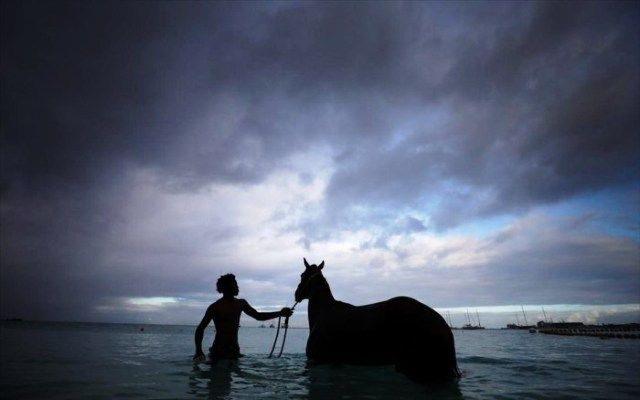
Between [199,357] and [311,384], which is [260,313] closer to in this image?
[199,357]

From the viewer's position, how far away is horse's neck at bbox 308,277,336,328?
9.07 m

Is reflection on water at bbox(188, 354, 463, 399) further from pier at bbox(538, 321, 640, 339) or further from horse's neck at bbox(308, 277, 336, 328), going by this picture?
pier at bbox(538, 321, 640, 339)

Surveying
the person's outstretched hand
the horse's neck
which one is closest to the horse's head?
the horse's neck

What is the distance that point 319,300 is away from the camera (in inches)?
364

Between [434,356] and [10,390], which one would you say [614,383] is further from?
[10,390]

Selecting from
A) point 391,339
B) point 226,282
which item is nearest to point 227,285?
point 226,282

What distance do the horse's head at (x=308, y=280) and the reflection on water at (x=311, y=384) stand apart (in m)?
2.43

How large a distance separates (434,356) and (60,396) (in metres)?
6.40

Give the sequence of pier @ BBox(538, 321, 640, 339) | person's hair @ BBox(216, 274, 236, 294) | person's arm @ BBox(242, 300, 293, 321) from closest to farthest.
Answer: person's hair @ BBox(216, 274, 236, 294)
person's arm @ BBox(242, 300, 293, 321)
pier @ BBox(538, 321, 640, 339)

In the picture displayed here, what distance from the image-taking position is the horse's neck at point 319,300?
9.07 meters

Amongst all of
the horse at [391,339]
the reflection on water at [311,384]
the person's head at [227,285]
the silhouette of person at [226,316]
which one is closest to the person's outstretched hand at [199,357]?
the silhouette of person at [226,316]

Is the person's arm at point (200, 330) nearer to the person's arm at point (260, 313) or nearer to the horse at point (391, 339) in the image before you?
the person's arm at point (260, 313)

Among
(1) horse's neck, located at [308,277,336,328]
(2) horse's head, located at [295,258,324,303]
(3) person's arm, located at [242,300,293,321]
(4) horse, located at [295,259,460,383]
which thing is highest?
(2) horse's head, located at [295,258,324,303]

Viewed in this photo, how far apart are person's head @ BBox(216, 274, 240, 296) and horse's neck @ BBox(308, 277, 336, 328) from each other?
2395 millimetres
